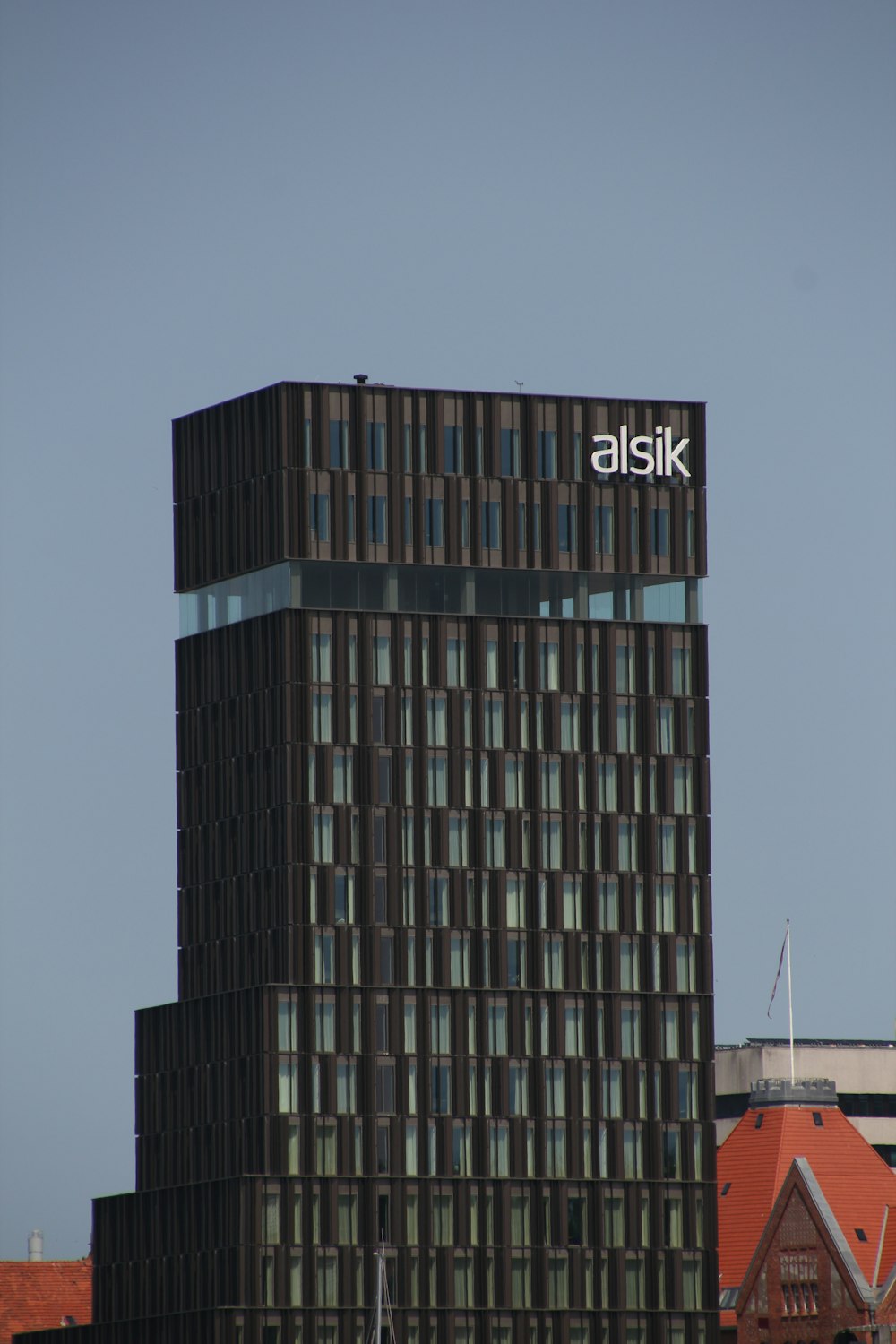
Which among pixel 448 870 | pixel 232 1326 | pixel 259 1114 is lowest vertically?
pixel 232 1326

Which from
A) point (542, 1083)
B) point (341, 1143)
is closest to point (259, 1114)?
point (341, 1143)

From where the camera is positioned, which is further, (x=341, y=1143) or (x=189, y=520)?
(x=189, y=520)

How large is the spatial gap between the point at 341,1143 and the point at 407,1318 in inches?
382

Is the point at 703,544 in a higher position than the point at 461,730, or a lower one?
higher

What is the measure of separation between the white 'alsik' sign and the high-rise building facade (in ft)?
0.65

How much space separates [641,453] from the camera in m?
191

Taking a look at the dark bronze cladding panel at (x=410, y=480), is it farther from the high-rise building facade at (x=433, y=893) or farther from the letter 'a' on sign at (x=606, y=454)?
the letter 'a' on sign at (x=606, y=454)

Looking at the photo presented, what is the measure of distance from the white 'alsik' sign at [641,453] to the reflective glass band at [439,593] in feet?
19.5

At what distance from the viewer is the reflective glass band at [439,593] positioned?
606 ft

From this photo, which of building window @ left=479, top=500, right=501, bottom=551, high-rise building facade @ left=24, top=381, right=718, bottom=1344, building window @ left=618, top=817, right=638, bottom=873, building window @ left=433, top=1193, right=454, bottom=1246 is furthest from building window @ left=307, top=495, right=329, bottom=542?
building window @ left=433, top=1193, right=454, bottom=1246

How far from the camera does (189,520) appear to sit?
192875mm

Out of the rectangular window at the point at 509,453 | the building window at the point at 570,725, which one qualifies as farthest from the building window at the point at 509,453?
the building window at the point at 570,725

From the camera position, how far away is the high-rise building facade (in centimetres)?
18012

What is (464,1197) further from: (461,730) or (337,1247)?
(461,730)
